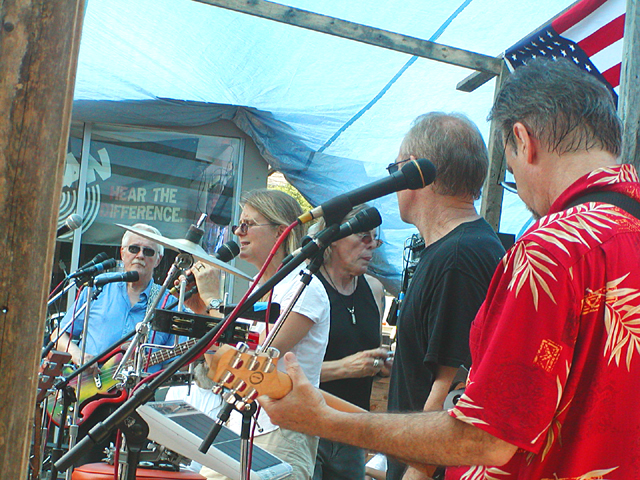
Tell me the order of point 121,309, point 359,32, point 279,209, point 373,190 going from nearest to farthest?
1. point 373,190
2. point 279,209
3. point 359,32
4. point 121,309

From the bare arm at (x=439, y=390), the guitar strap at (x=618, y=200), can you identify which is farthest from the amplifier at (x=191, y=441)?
the guitar strap at (x=618, y=200)

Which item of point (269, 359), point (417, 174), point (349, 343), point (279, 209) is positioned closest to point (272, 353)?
point (269, 359)

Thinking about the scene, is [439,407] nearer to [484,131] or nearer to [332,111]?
[484,131]

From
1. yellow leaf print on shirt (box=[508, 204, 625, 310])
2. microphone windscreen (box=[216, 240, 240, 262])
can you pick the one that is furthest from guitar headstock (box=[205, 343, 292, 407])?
microphone windscreen (box=[216, 240, 240, 262])

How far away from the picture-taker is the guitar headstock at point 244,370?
4.78ft

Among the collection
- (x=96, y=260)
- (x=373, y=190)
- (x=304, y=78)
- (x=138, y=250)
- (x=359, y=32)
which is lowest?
(x=96, y=260)

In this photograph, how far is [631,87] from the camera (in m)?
2.44

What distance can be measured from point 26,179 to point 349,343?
2.65 metres

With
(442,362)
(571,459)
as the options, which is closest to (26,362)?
(571,459)

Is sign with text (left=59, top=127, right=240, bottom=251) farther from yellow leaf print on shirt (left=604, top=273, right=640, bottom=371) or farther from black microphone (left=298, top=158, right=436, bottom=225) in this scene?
yellow leaf print on shirt (left=604, top=273, right=640, bottom=371)

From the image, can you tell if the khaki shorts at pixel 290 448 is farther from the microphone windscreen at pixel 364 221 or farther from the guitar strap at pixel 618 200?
the guitar strap at pixel 618 200

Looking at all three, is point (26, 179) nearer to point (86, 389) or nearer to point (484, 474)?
→ point (484, 474)

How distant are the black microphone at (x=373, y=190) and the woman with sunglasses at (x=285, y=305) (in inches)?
21.5

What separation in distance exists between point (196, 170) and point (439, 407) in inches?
221
